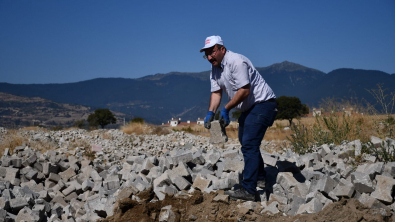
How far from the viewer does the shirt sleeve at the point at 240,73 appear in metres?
3.81

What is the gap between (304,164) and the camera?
5.52 m

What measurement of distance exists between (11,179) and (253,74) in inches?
213

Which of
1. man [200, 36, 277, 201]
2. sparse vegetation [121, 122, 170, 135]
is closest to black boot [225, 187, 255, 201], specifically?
man [200, 36, 277, 201]

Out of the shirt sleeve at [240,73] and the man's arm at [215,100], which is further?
the man's arm at [215,100]

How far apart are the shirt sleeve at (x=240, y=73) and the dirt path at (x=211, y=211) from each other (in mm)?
1473

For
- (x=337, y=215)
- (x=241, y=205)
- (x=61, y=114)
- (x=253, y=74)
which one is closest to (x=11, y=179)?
(x=241, y=205)

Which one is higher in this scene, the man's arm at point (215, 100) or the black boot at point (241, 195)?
the man's arm at point (215, 100)

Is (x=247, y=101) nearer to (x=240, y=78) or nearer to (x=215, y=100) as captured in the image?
(x=240, y=78)

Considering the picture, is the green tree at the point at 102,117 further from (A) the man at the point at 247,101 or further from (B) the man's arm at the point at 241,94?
(B) the man's arm at the point at 241,94

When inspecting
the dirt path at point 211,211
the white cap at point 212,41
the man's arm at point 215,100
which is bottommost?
the dirt path at point 211,211

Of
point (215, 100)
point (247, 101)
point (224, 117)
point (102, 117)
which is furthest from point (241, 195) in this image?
point (102, 117)

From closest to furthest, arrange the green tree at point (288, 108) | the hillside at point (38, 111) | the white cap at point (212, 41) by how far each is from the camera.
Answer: the white cap at point (212, 41), the green tree at point (288, 108), the hillside at point (38, 111)

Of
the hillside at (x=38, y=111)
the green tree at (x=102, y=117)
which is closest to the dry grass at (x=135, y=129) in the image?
the green tree at (x=102, y=117)

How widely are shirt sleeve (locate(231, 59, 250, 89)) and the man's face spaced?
0.78ft
